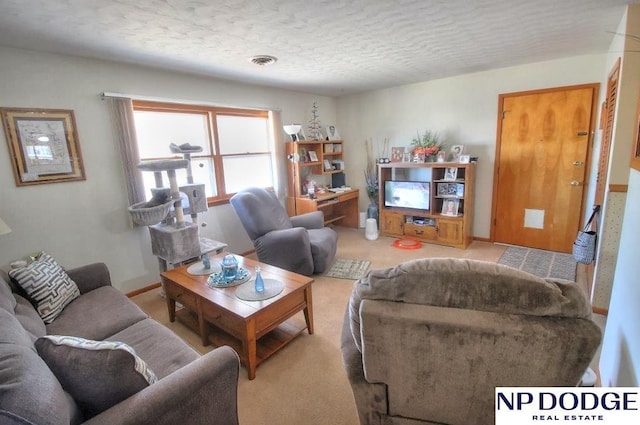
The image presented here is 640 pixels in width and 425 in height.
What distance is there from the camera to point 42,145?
8.04 ft

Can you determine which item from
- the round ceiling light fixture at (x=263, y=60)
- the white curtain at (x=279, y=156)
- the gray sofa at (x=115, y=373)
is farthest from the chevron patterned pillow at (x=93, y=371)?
the white curtain at (x=279, y=156)

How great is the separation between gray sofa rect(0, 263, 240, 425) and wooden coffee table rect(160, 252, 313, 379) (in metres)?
0.35

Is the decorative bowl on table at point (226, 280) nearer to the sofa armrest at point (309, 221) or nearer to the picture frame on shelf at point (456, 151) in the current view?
the sofa armrest at point (309, 221)

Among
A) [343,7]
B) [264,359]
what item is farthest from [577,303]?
[343,7]

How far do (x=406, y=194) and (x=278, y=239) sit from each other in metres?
2.14

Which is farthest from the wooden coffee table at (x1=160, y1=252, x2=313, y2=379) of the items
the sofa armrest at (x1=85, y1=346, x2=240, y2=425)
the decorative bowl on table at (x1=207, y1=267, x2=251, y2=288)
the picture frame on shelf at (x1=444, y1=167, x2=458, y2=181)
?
the picture frame on shelf at (x1=444, y1=167, x2=458, y2=181)

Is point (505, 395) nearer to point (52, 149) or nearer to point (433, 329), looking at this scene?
point (433, 329)

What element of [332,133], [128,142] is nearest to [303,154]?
[332,133]

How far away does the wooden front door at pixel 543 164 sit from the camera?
339cm

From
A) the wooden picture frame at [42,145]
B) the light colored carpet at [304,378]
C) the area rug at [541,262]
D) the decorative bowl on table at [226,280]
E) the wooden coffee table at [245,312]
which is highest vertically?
the wooden picture frame at [42,145]

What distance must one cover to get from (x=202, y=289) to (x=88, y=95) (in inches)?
79.3

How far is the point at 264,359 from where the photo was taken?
2.01 m

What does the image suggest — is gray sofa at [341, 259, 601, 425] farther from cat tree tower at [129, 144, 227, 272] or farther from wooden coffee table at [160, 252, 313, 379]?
cat tree tower at [129, 144, 227, 272]

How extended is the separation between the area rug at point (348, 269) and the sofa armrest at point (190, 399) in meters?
2.08
